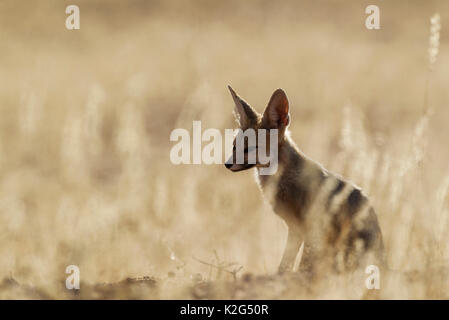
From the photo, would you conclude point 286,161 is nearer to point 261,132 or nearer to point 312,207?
point 261,132

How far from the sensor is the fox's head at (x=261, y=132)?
6.43 meters

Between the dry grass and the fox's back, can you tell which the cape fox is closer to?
the fox's back

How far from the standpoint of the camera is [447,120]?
15.8 metres

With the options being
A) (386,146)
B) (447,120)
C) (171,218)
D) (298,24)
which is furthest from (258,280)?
(298,24)

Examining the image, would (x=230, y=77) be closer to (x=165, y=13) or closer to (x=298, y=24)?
(x=298, y=24)

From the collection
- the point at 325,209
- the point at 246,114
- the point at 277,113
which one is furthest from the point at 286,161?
the point at 325,209

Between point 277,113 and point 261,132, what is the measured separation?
25 centimetres

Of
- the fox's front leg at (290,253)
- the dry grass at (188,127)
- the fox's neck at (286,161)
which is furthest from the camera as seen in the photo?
the fox's neck at (286,161)

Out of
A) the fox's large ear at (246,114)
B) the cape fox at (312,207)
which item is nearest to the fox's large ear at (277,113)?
the cape fox at (312,207)

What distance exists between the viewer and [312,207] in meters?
6.24

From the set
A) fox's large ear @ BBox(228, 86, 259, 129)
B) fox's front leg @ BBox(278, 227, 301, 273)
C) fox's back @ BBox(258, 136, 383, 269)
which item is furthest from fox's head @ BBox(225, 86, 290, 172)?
fox's front leg @ BBox(278, 227, 301, 273)

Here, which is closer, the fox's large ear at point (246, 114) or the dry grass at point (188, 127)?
the dry grass at point (188, 127)

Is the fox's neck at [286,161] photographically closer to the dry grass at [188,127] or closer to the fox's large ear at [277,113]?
the fox's large ear at [277,113]
